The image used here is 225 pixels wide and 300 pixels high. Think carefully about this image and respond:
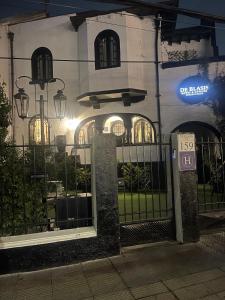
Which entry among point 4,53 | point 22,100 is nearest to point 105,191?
point 22,100

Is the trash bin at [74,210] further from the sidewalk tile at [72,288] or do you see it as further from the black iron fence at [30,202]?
the sidewalk tile at [72,288]

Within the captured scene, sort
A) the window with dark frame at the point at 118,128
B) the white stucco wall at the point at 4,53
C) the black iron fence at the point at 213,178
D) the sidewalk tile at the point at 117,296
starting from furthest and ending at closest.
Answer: the white stucco wall at the point at 4,53
the window with dark frame at the point at 118,128
the black iron fence at the point at 213,178
the sidewalk tile at the point at 117,296

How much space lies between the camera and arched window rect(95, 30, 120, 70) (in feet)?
50.8

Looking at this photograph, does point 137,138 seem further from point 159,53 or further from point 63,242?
point 63,242

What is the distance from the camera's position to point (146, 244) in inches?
260

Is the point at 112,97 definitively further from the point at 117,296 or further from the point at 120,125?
the point at 117,296

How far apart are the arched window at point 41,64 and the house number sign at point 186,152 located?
1116 centimetres

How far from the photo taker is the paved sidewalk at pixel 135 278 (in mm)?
4602

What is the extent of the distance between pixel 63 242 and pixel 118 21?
12.0 meters

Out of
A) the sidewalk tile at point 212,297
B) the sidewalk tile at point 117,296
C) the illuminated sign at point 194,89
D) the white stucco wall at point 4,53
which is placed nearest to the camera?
the sidewalk tile at point 212,297

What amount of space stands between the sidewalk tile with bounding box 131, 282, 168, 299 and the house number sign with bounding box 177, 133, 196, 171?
2.49 meters

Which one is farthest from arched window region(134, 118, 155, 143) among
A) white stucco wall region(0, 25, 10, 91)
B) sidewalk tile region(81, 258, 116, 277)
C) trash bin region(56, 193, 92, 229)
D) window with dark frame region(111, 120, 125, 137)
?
sidewalk tile region(81, 258, 116, 277)

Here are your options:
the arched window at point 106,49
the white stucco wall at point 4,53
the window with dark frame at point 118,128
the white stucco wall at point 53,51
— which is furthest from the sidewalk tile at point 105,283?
the white stucco wall at point 4,53

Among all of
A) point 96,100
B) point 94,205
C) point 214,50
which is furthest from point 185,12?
point 214,50
